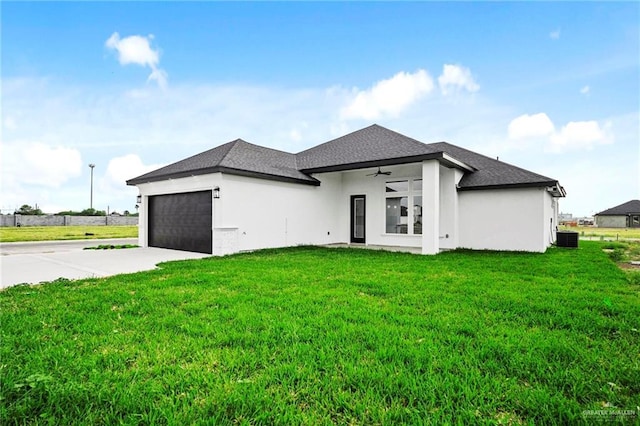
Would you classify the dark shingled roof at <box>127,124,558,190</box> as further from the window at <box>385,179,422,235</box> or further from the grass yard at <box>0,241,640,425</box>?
the grass yard at <box>0,241,640,425</box>

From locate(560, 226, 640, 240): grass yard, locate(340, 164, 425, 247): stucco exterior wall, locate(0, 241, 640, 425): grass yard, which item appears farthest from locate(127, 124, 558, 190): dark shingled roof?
locate(560, 226, 640, 240): grass yard

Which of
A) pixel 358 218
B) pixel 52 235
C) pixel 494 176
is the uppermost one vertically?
pixel 494 176

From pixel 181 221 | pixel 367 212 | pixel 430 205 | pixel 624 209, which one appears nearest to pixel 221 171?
pixel 181 221

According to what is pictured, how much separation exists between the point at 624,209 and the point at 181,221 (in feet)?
196

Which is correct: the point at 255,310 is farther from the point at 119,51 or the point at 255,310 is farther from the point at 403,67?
the point at 403,67

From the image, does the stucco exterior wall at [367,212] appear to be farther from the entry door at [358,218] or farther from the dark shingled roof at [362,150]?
the dark shingled roof at [362,150]

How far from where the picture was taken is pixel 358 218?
15094mm

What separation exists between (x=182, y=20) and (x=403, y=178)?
1061 cm

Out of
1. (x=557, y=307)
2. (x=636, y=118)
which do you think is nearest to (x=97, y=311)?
(x=557, y=307)

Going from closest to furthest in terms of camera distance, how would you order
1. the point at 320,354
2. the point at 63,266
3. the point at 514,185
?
1. the point at 320,354
2. the point at 63,266
3. the point at 514,185

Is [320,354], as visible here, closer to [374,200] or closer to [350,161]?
[350,161]

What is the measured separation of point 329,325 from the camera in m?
3.73

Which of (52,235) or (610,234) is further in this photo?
(610,234)

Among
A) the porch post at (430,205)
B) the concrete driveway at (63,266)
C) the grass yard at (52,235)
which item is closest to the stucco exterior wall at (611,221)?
the porch post at (430,205)
